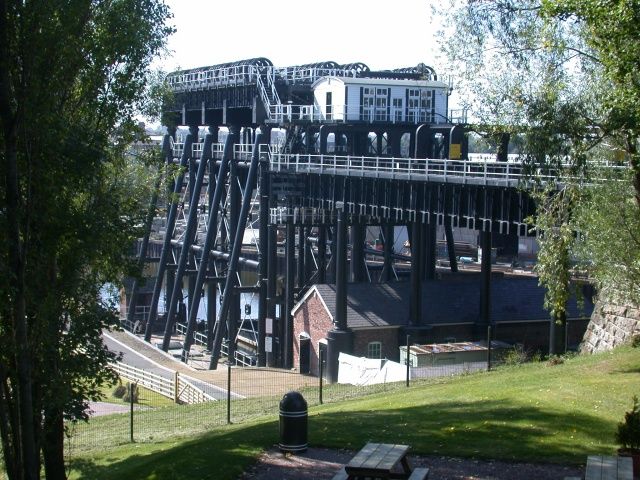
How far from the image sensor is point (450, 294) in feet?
141

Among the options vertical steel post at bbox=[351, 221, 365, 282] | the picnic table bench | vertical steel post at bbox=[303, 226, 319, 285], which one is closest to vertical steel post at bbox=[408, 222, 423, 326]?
vertical steel post at bbox=[351, 221, 365, 282]

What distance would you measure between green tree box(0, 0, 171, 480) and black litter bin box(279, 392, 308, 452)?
10.4 ft

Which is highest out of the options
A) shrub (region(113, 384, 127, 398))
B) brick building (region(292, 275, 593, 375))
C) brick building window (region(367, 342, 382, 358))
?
brick building (region(292, 275, 593, 375))

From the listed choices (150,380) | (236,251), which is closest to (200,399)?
(150,380)

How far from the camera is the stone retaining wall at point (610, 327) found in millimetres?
25656

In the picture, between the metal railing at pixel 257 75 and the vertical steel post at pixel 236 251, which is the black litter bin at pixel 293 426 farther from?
the metal railing at pixel 257 75

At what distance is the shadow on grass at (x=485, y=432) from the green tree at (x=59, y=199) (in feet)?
14.4

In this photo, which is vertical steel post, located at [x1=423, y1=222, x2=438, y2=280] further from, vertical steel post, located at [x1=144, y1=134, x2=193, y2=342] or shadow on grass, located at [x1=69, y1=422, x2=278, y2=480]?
shadow on grass, located at [x1=69, y1=422, x2=278, y2=480]

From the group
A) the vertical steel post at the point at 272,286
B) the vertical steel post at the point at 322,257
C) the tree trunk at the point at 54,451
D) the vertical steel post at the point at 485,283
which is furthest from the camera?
the vertical steel post at the point at 322,257

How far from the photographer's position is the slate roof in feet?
132

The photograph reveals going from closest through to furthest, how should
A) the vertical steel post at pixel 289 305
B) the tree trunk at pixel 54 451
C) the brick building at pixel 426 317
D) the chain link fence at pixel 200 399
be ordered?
1. the tree trunk at pixel 54 451
2. the chain link fence at pixel 200 399
3. the brick building at pixel 426 317
4. the vertical steel post at pixel 289 305

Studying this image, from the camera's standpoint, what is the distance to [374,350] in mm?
39875

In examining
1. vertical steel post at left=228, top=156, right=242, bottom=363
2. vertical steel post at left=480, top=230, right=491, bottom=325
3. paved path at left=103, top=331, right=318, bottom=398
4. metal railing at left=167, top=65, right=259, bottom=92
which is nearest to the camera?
→ paved path at left=103, top=331, right=318, bottom=398

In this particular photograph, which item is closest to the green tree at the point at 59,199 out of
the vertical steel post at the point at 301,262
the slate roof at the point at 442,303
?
the slate roof at the point at 442,303
